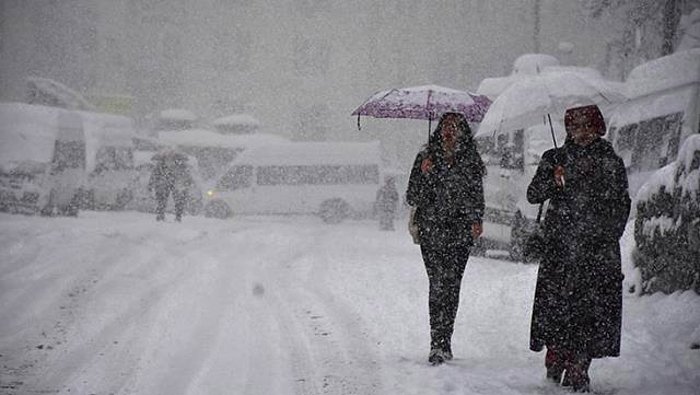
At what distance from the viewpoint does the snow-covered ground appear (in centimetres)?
539

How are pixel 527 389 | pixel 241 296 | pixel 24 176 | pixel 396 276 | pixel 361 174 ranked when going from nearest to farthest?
1. pixel 527 389
2. pixel 241 296
3. pixel 396 276
4. pixel 24 176
5. pixel 361 174

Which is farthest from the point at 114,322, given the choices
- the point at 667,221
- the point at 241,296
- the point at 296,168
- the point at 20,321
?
the point at 296,168

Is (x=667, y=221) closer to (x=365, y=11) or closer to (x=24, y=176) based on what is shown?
(x=24, y=176)

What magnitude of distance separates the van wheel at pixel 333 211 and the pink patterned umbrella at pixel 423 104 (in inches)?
486

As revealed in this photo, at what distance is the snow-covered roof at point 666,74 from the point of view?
11.9 meters

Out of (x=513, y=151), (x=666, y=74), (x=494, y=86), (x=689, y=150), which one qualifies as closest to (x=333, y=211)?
(x=494, y=86)

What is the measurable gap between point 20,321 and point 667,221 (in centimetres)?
627

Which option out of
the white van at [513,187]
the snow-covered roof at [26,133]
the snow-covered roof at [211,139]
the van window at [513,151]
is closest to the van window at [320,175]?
the snow-covered roof at [26,133]

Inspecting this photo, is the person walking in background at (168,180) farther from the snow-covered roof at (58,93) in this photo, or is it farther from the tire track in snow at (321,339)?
the snow-covered roof at (58,93)

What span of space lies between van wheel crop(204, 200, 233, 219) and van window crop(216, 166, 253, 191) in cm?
46

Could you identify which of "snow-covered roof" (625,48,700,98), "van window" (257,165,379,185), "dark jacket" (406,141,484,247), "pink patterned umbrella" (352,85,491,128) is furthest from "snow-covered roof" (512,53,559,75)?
"dark jacket" (406,141,484,247)

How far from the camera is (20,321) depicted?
289 inches

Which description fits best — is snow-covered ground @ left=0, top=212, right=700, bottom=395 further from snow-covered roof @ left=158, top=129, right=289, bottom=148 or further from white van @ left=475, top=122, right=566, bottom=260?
snow-covered roof @ left=158, top=129, right=289, bottom=148

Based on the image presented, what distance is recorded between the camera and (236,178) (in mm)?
21703
